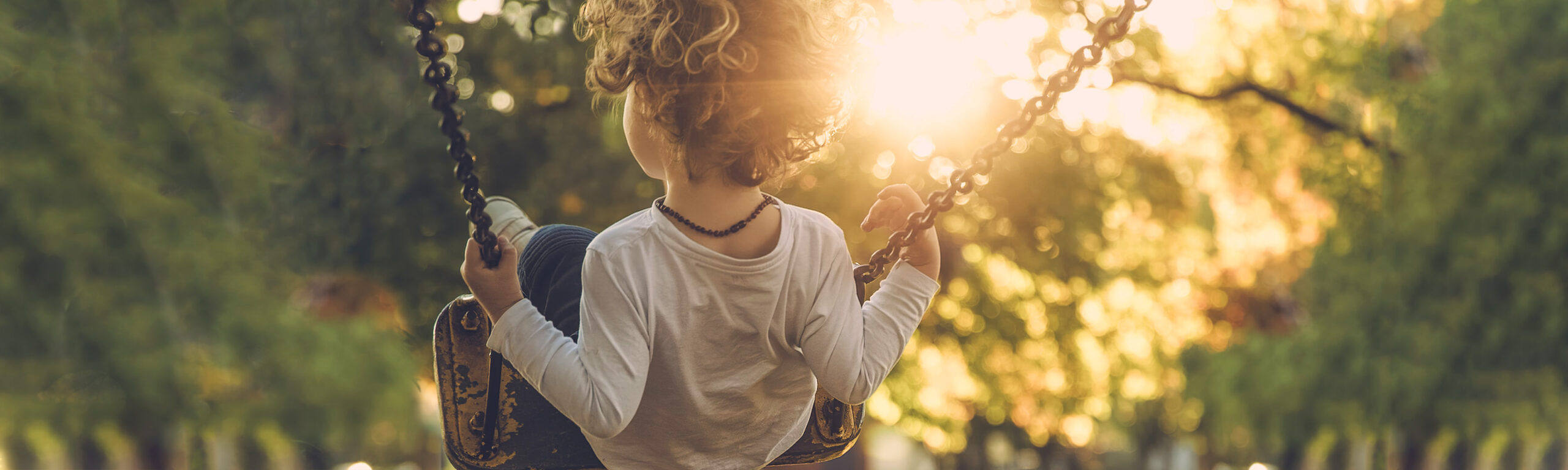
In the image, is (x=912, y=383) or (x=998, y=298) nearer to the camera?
(x=998, y=298)

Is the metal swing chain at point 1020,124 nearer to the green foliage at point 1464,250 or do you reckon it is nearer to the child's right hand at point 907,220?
the child's right hand at point 907,220

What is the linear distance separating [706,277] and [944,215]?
14.3 ft

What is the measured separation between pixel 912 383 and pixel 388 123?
3508mm

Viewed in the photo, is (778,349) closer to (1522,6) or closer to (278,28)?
(278,28)

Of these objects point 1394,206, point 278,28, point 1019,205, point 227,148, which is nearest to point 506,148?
point 278,28

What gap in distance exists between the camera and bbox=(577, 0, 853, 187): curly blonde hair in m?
1.14

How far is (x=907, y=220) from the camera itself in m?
1.33

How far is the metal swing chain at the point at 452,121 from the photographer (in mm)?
1099

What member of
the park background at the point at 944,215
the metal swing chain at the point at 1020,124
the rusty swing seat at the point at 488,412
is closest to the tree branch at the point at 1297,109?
the park background at the point at 944,215

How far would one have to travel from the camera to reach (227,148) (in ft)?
18.7

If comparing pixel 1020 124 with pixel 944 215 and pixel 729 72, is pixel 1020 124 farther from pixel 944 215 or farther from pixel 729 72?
pixel 944 215

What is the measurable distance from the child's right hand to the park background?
2049mm

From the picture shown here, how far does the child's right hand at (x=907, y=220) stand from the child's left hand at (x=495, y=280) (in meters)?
0.45

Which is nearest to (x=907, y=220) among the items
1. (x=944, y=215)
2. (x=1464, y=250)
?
(x=944, y=215)
